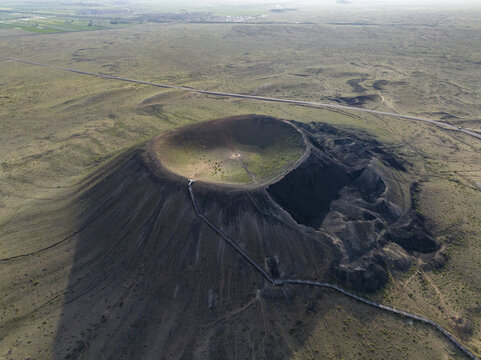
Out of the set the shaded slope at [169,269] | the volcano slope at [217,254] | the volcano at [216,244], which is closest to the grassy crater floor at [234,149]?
the volcano at [216,244]

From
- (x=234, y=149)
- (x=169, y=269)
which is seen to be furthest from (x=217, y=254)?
(x=234, y=149)

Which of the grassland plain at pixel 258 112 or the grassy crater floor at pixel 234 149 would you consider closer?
the grassland plain at pixel 258 112

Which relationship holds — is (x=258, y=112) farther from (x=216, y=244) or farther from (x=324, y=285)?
(x=324, y=285)

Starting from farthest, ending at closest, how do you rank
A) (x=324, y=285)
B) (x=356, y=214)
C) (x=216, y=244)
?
1. (x=356, y=214)
2. (x=216, y=244)
3. (x=324, y=285)

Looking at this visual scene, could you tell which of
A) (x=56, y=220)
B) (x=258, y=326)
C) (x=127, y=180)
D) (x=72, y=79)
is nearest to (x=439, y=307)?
(x=258, y=326)

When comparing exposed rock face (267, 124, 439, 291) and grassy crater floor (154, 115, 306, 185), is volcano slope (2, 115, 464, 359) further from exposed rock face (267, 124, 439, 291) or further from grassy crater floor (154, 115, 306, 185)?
grassy crater floor (154, 115, 306, 185)

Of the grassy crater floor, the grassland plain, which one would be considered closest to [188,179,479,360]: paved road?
the grassland plain

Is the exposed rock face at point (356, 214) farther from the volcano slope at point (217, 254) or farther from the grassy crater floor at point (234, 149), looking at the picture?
the grassy crater floor at point (234, 149)
